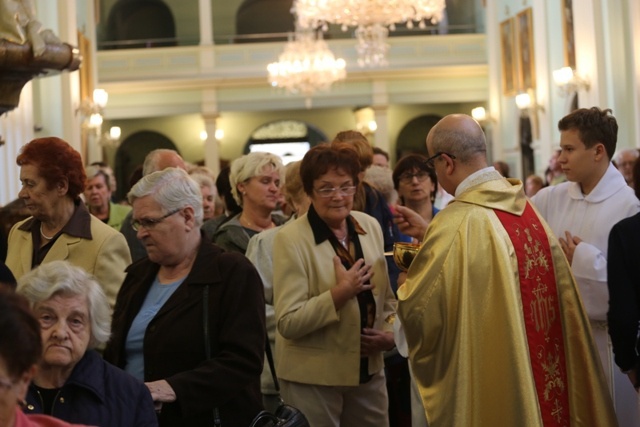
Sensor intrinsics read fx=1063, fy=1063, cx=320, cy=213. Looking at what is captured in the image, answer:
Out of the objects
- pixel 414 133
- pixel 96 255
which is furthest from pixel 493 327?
pixel 414 133

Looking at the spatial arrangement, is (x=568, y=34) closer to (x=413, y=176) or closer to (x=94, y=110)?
(x=94, y=110)

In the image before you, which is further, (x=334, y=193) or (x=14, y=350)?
(x=334, y=193)

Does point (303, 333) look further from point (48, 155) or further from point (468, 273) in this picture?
point (48, 155)

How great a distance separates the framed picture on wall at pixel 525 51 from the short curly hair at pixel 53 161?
672 inches

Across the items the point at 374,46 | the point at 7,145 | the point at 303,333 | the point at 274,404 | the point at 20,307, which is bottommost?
the point at 274,404

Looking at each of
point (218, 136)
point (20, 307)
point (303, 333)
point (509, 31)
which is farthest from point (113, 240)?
point (218, 136)

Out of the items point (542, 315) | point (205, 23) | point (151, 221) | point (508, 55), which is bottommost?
point (542, 315)

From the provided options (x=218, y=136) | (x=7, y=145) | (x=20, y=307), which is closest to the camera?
Answer: (x=20, y=307)

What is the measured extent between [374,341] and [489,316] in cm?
67

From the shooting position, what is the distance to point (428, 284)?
4.02 m

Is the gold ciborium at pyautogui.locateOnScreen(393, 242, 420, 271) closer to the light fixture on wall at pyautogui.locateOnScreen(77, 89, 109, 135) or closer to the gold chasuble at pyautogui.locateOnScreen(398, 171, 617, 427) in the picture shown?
the gold chasuble at pyautogui.locateOnScreen(398, 171, 617, 427)

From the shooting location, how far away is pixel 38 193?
14.2 feet

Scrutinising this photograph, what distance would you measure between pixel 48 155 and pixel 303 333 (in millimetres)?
1277

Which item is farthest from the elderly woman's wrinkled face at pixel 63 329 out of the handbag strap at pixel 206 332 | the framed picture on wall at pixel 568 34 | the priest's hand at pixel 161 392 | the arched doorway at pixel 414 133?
the arched doorway at pixel 414 133
